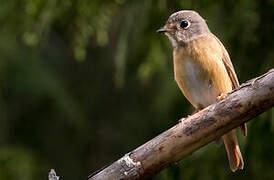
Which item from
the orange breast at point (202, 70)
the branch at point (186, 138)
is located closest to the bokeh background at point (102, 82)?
the orange breast at point (202, 70)

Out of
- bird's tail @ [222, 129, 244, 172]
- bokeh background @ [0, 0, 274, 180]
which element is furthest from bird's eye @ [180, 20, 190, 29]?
bird's tail @ [222, 129, 244, 172]

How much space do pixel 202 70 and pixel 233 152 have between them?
63 cm

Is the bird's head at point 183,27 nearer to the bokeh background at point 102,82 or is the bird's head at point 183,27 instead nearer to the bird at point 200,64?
the bird at point 200,64

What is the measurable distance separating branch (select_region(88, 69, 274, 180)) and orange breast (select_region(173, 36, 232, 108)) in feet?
3.31

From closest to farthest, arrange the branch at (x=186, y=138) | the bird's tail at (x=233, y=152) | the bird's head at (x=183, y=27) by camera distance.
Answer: the branch at (x=186, y=138) < the bird's tail at (x=233, y=152) < the bird's head at (x=183, y=27)

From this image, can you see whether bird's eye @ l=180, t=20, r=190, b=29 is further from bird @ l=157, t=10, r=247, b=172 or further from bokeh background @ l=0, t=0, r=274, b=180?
bokeh background @ l=0, t=0, r=274, b=180

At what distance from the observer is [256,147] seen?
4832mm

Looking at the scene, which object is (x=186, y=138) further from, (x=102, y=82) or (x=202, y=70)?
(x=102, y=82)

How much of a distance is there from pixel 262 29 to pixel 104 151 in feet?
10.4

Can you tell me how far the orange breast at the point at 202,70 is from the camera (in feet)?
15.4

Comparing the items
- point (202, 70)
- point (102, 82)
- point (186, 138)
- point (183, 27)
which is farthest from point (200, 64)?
point (102, 82)

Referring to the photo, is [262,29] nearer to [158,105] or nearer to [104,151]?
[158,105]

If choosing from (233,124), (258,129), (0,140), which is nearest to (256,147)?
(258,129)

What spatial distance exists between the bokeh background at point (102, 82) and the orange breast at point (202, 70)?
0.33m
